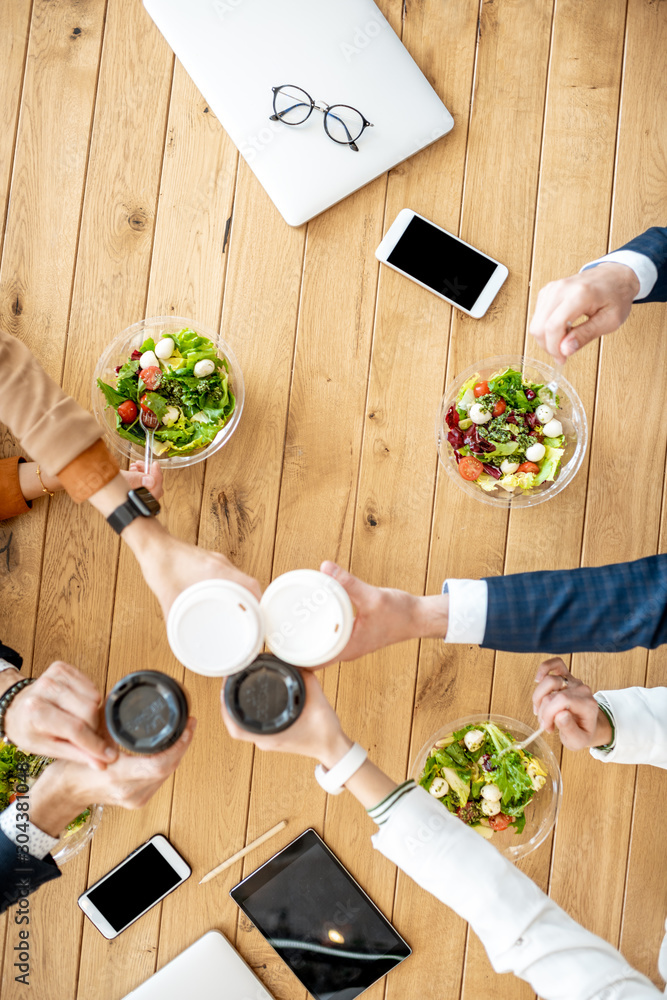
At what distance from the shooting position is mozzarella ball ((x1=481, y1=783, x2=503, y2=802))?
133cm

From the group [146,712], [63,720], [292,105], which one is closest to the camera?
[146,712]

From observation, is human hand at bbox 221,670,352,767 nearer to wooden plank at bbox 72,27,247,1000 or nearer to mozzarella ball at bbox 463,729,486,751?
mozzarella ball at bbox 463,729,486,751

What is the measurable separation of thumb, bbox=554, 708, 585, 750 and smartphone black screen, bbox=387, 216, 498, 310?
34.4 inches

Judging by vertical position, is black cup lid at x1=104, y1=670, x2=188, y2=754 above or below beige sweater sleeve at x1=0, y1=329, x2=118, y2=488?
below

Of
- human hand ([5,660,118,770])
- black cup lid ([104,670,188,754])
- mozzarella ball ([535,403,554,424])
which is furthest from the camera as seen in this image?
mozzarella ball ([535,403,554,424])

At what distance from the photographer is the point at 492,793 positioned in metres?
1.33

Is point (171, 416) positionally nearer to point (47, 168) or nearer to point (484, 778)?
point (47, 168)

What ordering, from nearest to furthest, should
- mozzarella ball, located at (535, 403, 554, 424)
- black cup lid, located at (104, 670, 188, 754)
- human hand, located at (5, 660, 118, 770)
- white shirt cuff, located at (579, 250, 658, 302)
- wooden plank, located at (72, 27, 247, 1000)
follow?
black cup lid, located at (104, 670, 188, 754) → human hand, located at (5, 660, 118, 770) → white shirt cuff, located at (579, 250, 658, 302) → mozzarella ball, located at (535, 403, 554, 424) → wooden plank, located at (72, 27, 247, 1000)

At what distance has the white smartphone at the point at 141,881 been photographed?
148 centimetres

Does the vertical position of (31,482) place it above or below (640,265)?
above

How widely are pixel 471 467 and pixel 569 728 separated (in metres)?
0.52

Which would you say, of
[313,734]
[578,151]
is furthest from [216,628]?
[578,151]

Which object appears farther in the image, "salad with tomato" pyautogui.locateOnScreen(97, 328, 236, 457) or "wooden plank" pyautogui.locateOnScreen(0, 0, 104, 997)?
"wooden plank" pyautogui.locateOnScreen(0, 0, 104, 997)

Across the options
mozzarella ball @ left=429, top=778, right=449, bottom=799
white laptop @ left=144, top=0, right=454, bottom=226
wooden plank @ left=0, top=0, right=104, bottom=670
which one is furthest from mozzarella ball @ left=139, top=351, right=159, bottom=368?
mozzarella ball @ left=429, top=778, right=449, bottom=799
